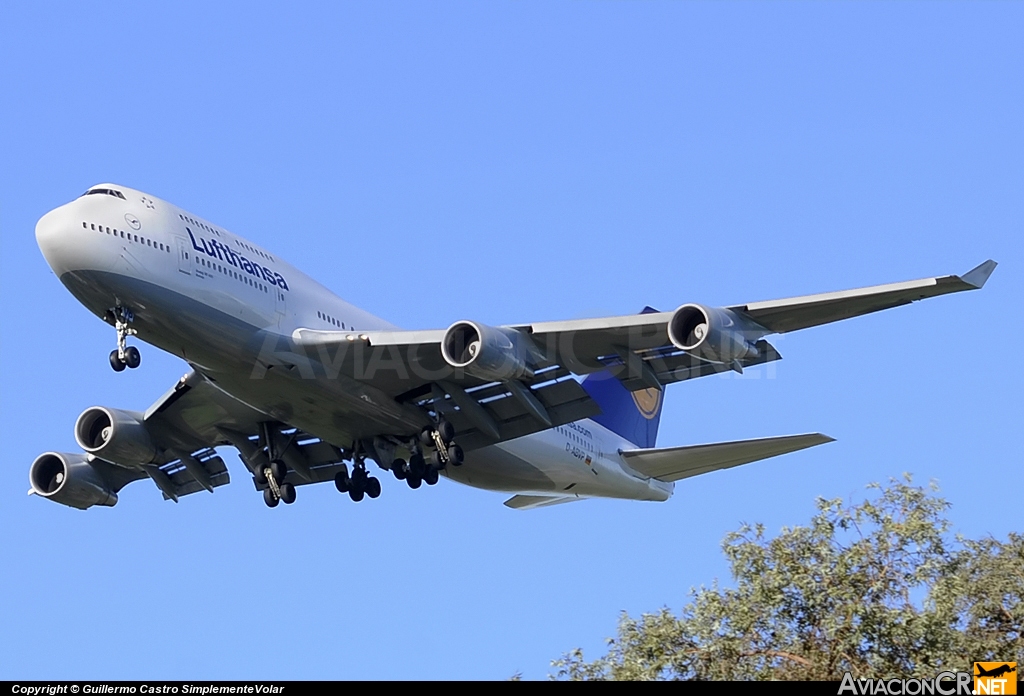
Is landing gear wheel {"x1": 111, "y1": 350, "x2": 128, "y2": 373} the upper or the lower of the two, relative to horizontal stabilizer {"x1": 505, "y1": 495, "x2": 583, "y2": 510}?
lower

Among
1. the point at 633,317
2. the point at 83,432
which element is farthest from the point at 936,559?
the point at 83,432

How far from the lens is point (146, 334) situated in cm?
3034

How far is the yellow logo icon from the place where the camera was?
64.0ft

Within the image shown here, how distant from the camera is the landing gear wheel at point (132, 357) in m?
29.5

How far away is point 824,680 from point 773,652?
45.4 inches

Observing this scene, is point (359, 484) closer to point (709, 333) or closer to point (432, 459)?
point (432, 459)

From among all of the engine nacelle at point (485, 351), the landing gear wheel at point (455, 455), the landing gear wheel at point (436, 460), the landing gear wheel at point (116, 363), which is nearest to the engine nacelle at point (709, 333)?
the engine nacelle at point (485, 351)

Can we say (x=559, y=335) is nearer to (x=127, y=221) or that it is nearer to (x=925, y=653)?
(x=127, y=221)

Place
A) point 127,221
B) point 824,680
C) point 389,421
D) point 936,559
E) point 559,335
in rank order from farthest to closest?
point 389,421
point 559,335
point 127,221
point 936,559
point 824,680

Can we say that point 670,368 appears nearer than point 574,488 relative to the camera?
Yes

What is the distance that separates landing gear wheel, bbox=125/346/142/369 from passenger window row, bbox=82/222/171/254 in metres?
2.16

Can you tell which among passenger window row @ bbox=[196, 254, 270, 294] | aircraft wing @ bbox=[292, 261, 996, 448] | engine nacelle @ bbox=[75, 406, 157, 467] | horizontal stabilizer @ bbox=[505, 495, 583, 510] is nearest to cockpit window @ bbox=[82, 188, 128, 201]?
passenger window row @ bbox=[196, 254, 270, 294]

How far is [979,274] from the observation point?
27406mm

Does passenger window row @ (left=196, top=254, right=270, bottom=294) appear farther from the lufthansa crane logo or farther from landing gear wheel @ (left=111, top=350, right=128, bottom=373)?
the lufthansa crane logo
